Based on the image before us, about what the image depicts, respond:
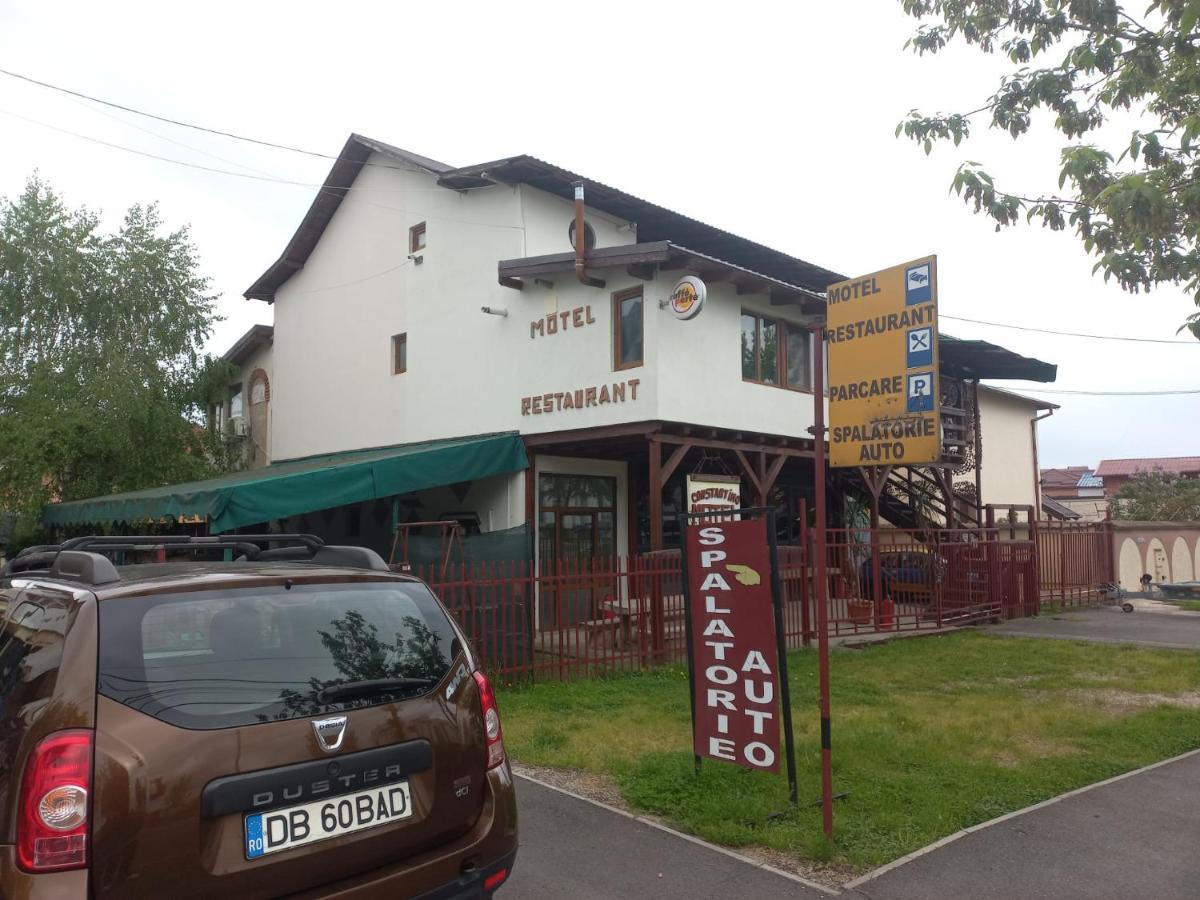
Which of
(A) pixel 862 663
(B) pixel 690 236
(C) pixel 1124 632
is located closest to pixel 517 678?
(A) pixel 862 663

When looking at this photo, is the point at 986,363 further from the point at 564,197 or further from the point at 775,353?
the point at 564,197

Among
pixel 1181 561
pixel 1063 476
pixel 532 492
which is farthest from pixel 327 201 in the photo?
pixel 1063 476

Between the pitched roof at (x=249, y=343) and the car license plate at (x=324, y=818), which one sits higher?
the pitched roof at (x=249, y=343)

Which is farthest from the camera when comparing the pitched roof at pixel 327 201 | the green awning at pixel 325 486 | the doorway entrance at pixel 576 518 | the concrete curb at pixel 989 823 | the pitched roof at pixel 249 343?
the pitched roof at pixel 249 343

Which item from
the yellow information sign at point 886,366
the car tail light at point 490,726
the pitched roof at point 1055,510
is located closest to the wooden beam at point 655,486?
the yellow information sign at point 886,366

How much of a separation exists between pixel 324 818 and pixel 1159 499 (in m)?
40.0

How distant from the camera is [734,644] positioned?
539 cm

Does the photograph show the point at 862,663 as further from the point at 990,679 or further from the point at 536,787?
the point at 536,787

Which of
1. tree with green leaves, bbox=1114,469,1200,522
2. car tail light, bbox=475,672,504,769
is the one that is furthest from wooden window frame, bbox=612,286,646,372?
tree with green leaves, bbox=1114,469,1200,522

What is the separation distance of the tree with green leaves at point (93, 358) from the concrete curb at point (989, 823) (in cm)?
1757

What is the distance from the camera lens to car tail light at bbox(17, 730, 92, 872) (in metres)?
2.41

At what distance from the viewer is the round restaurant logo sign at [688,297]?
1211 cm

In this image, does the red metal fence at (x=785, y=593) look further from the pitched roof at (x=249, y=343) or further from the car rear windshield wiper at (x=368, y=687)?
the pitched roof at (x=249, y=343)

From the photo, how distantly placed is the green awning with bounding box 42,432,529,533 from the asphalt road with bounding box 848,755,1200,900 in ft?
30.5
